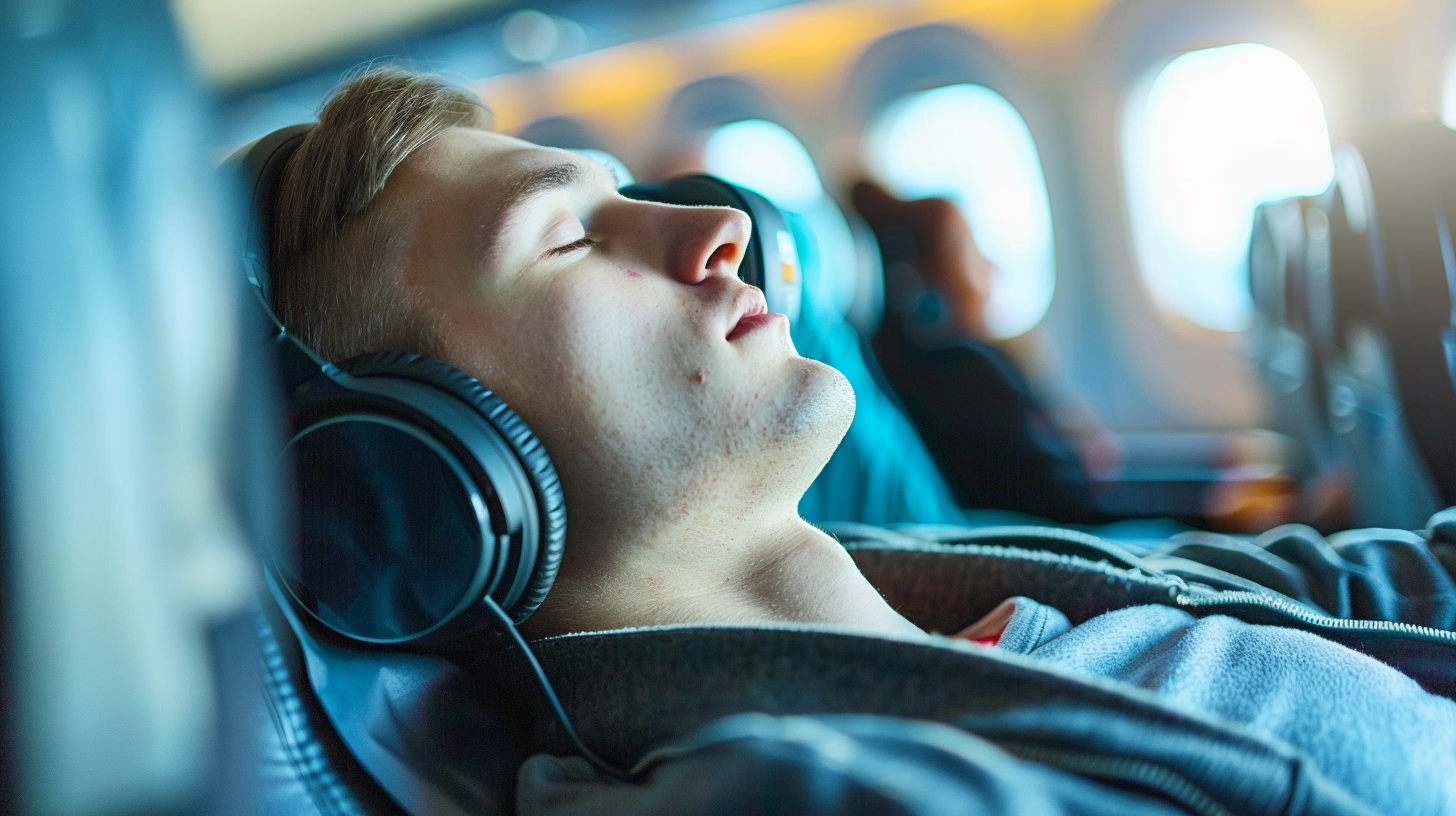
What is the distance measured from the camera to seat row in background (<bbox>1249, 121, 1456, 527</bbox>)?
1654 millimetres

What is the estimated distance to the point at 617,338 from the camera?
0.92 metres

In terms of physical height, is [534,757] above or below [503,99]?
below

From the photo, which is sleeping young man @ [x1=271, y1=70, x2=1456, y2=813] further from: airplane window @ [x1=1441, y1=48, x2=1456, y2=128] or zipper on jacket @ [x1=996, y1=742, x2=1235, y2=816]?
airplane window @ [x1=1441, y1=48, x2=1456, y2=128]

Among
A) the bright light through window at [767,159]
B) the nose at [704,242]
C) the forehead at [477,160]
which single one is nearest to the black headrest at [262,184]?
the forehead at [477,160]

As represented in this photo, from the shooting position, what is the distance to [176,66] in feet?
0.81

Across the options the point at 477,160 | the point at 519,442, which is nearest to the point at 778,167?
the point at 477,160

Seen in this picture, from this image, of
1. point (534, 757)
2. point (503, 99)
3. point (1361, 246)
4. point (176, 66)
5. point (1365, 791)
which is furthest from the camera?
point (503, 99)

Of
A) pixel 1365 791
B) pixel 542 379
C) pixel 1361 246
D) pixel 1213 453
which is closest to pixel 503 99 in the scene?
pixel 1213 453

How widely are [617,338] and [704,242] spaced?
0.44ft

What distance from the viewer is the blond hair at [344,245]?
37.8 inches

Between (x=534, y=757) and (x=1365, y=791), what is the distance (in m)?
0.55

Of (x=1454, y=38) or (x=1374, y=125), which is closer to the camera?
(x=1374, y=125)

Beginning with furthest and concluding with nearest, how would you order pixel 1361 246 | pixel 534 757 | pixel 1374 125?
pixel 1361 246
pixel 1374 125
pixel 534 757

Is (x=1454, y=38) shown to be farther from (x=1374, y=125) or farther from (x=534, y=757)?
(x=534, y=757)
